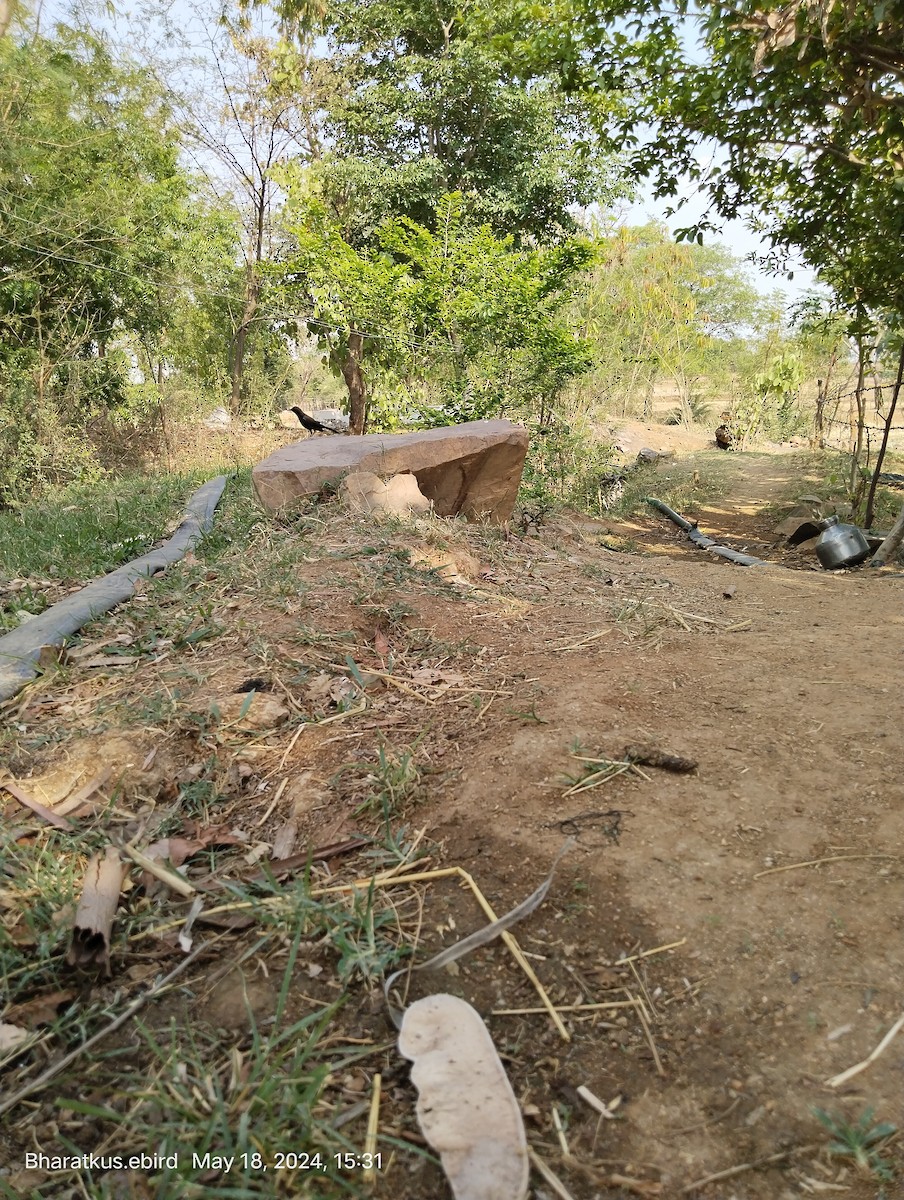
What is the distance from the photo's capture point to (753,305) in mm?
25344

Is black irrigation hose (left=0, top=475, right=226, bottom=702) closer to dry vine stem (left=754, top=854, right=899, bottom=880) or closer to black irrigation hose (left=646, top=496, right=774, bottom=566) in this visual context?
dry vine stem (left=754, top=854, right=899, bottom=880)

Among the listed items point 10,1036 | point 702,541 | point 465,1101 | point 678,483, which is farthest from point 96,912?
point 678,483

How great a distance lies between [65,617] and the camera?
2.97 metres

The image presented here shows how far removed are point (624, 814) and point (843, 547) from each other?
498 cm

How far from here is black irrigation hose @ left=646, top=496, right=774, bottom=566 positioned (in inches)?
245

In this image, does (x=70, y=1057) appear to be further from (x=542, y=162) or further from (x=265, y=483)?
(x=542, y=162)

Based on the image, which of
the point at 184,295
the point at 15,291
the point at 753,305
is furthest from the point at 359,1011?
the point at 753,305

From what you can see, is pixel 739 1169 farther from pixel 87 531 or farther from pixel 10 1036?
pixel 87 531

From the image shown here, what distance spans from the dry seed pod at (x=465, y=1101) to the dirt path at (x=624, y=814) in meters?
0.03

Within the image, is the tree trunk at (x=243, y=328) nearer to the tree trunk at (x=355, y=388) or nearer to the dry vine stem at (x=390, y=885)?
the tree trunk at (x=355, y=388)

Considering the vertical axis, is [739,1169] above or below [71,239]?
below

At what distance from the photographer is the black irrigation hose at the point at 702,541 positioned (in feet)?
20.4

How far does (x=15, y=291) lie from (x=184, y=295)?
4.63 m

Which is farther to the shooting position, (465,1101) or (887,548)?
(887,548)
